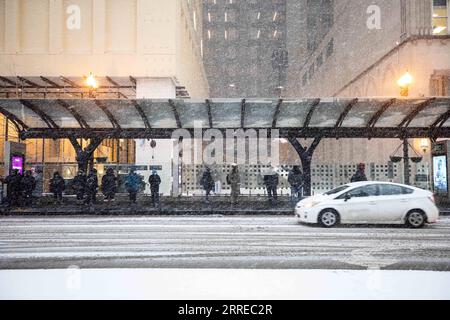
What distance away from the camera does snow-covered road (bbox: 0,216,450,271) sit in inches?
311

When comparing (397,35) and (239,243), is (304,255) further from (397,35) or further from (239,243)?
(397,35)

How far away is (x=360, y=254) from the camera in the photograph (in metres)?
8.70

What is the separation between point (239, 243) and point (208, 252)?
1322 millimetres

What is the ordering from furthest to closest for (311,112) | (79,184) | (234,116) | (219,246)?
(79,184)
(234,116)
(311,112)
(219,246)

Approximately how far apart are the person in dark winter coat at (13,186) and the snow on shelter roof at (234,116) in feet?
7.05

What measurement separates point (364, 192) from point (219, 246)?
17.5ft

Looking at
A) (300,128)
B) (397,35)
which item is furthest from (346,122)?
(397,35)

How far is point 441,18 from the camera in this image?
26.2 meters

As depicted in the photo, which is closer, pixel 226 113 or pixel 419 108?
pixel 419 108

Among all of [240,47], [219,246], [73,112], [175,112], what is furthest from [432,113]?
[240,47]

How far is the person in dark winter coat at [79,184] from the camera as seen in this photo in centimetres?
1978

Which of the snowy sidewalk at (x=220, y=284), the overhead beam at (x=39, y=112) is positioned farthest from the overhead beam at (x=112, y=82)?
the snowy sidewalk at (x=220, y=284)

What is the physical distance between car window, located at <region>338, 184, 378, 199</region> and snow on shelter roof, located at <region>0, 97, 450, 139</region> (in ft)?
17.9

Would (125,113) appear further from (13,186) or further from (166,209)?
(13,186)
